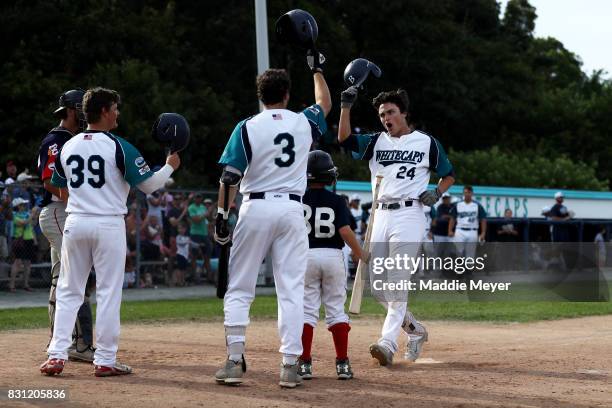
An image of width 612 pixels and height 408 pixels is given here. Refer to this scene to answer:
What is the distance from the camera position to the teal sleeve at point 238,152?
26.6 ft

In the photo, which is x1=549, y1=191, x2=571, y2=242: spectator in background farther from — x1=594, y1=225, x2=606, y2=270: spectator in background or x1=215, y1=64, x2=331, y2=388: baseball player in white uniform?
x1=215, y1=64, x2=331, y2=388: baseball player in white uniform

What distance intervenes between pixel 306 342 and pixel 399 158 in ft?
6.74

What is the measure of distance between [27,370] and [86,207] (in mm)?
1574

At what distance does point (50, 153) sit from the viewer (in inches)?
366

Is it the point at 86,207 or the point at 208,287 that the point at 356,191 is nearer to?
the point at 208,287

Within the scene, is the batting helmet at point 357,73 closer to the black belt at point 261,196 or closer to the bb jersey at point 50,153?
the black belt at point 261,196

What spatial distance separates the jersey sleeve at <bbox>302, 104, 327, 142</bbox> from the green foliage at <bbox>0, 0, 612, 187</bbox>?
2079cm

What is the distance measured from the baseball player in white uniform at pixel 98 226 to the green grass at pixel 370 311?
4630mm

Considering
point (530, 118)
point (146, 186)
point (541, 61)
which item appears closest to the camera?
point (146, 186)

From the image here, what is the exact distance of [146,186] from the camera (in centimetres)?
864

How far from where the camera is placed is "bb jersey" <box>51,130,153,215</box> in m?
8.48

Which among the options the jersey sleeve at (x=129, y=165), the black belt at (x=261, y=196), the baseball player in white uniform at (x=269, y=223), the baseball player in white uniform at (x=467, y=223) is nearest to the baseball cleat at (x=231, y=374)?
the baseball player in white uniform at (x=269, y=223)

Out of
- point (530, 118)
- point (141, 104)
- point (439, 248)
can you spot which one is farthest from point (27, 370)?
point (530, 118)

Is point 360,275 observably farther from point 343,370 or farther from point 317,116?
point 317,116
